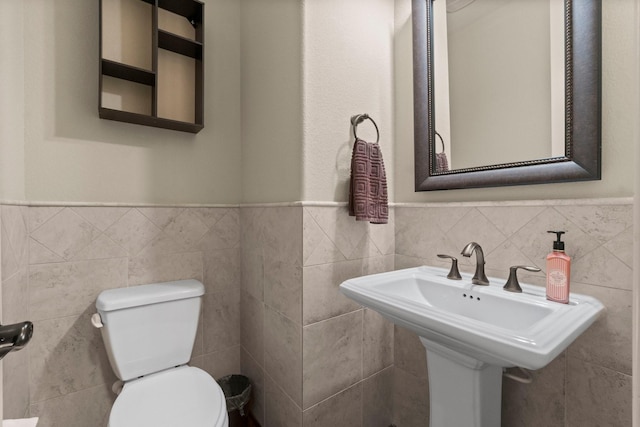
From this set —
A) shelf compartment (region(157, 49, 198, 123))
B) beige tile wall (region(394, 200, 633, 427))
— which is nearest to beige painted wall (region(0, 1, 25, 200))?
shelf compartment (region(157, 49, 198, 123))

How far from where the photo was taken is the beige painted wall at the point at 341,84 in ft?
3.87

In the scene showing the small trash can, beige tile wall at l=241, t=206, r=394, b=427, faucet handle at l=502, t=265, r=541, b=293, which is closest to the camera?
faucet handle at l=502, t=265, r=541, b=293

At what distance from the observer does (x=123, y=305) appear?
3.84ft

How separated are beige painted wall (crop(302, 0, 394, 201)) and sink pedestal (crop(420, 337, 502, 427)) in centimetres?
71

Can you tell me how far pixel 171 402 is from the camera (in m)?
1.07

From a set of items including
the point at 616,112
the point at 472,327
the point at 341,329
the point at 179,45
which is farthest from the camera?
the point at 179,45

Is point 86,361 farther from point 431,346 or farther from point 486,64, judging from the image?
point 486,64

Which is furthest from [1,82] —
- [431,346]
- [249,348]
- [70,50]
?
[431,346]

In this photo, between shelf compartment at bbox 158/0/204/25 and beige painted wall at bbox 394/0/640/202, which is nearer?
beige painted wall at bbox 394/0/640/202

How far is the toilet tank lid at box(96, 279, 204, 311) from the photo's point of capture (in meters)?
1.17

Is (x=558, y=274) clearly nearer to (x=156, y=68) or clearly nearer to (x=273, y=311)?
(x=273, y=311)

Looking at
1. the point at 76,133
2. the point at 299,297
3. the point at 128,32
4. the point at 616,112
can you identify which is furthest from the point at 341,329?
the point at 128,32

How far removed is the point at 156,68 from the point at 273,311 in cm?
122

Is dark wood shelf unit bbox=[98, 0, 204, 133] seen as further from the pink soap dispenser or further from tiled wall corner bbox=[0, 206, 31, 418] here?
the pink soap dispenser
